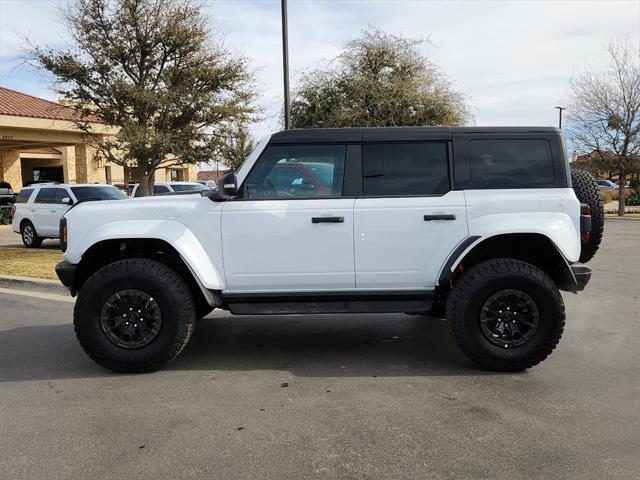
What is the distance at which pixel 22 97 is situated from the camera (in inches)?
1091

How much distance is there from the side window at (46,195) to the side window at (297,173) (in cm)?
1198

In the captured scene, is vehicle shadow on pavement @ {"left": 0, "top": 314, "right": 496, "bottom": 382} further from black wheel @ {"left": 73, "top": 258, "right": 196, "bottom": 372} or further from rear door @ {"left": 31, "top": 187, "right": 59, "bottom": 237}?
rear door @ {"left": 31, "top": 187, "right": 59, "bottom": 237}

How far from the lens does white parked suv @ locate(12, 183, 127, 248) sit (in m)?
14.5

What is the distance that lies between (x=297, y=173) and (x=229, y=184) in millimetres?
583

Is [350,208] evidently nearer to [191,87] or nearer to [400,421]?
[400,421]

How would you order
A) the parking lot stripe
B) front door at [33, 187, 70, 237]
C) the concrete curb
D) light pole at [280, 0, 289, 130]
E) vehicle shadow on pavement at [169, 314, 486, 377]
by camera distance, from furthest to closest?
1. front door at [33, 187, 70, 237]
2. light pole at [280, 0, 289, 130]
3. the concrete curb
4. the parking lot stripe
5. vehicle shadow on pavement at [169, 314, 486, 377]

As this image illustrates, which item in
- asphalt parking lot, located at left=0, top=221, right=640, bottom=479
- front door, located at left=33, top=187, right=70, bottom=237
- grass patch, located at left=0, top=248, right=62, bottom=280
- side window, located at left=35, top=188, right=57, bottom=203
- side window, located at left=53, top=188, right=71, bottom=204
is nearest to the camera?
asphalt parking lot, located at left=0, top=221, right=640, bottom=479

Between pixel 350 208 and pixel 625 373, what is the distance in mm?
2550

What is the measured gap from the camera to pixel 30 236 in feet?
48.9

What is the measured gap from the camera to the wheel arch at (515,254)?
4500mm

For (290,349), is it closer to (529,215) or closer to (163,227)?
(163,227)

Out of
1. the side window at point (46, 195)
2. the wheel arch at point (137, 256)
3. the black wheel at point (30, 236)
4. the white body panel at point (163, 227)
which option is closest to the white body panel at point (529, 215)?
the white body panel at point (163, 227)

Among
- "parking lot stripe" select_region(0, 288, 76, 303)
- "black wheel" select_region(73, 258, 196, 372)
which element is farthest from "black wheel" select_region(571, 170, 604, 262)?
"parking lot stripe" select_region(0, 288, 76, 303)

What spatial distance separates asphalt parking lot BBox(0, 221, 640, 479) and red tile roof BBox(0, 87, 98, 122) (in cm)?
2130
